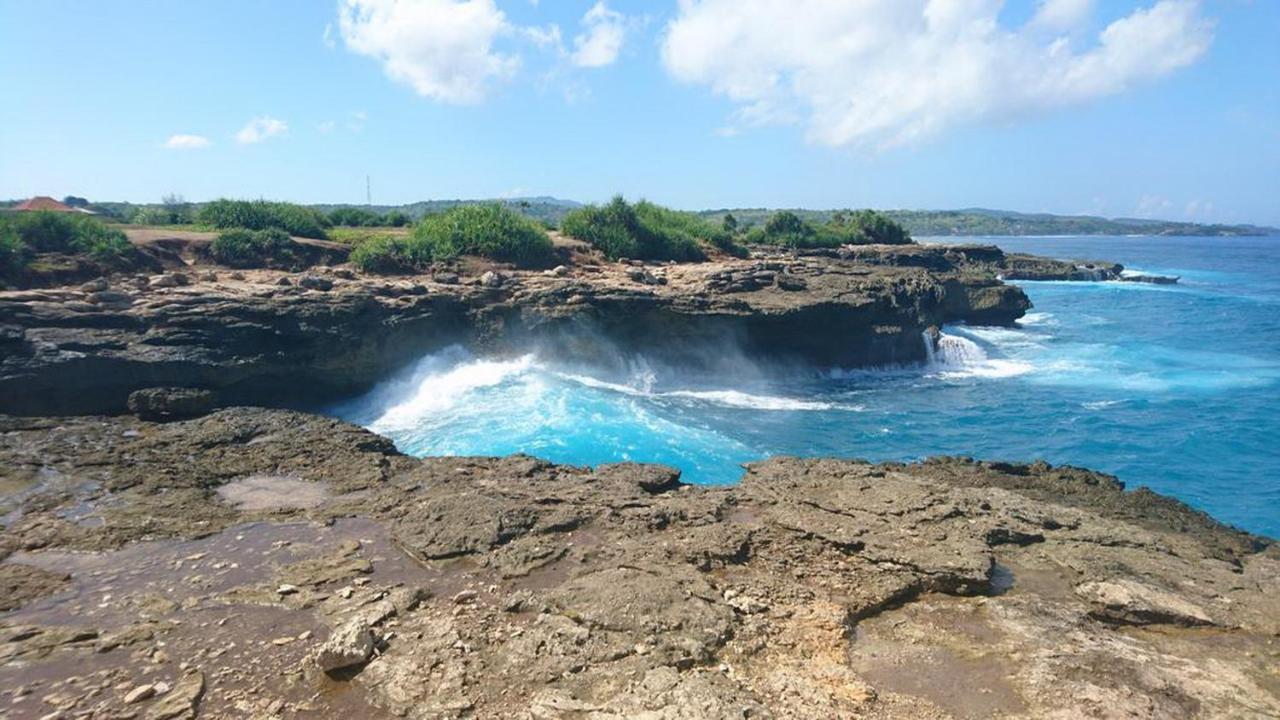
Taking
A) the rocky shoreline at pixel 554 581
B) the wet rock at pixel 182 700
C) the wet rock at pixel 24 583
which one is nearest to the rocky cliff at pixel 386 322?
the rocky shoreline at pixel 554 581

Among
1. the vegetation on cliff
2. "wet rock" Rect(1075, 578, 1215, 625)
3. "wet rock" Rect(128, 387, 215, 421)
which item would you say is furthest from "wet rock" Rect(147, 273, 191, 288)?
"wet rock" Rect(1075, 578, 1215, 625)

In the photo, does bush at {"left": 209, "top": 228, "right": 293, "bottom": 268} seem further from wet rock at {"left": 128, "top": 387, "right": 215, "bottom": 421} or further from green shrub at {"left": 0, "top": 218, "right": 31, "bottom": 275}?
wet rock at {"left": 128, "top": 387, "right": 215, "bottom": 421}

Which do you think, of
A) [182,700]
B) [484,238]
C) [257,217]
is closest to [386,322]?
[484,238]

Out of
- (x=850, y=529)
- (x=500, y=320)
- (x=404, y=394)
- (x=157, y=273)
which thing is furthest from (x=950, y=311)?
(x=157, y=273)

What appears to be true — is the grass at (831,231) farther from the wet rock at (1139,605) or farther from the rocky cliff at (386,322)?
the wet rock at (1139,605)

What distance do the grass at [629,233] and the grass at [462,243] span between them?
294 centimetres

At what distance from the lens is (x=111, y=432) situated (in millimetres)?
13109

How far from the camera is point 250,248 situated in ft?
78.3

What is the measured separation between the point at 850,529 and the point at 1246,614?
4.05 m

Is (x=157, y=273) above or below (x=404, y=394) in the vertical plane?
above

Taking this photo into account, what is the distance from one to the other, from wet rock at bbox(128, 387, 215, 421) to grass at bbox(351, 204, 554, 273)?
10.2 metres

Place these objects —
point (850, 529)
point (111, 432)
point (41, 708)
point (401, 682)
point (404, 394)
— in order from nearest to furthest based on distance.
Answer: point (41, 708) → point (401, 682) → point (850, 529) → point (111, 432) → point (404, 394)

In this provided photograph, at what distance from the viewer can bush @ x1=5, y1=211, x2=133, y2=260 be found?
67.4 feet

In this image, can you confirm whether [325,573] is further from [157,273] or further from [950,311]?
[950,311]
